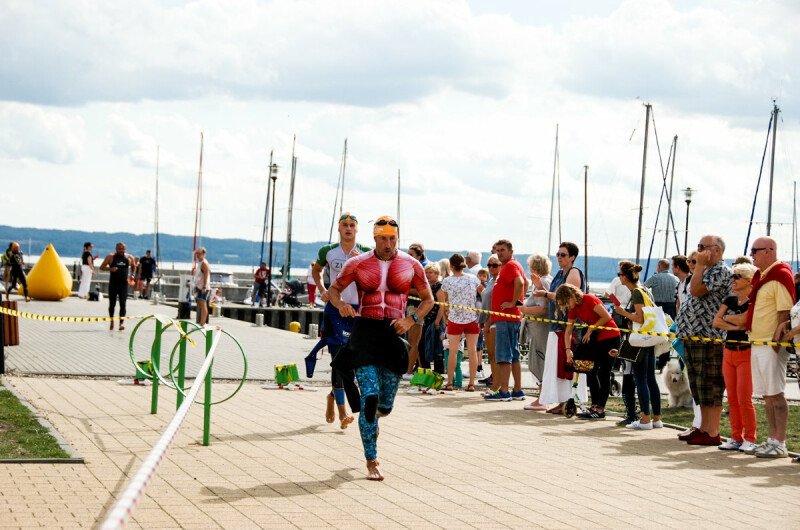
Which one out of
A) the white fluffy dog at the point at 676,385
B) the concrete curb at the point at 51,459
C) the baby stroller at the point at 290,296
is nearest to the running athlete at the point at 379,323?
the concrete curb at the point at 51,459

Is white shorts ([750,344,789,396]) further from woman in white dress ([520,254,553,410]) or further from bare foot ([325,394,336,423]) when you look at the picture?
woman in white dress ([520,254,553,410])

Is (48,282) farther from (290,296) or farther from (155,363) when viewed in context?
(155,363)

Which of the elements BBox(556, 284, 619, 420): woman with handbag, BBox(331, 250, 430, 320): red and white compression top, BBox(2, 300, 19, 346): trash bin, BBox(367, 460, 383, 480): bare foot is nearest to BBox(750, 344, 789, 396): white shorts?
BBox(556, 284, 619, 420): woman with handbag

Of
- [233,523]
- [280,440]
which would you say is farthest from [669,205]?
[233,523]

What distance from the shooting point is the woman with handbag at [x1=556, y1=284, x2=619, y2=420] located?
1384cm

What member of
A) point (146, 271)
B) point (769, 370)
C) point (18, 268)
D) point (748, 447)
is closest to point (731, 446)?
point (748, 447)

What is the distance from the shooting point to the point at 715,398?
476 inches

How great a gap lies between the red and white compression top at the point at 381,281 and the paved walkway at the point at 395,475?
124 cm

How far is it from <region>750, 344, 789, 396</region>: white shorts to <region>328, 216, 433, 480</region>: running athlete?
3.58 metres

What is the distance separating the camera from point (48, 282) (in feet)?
125

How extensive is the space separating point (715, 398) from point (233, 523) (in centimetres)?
622

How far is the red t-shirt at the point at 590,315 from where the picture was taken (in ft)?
45.5

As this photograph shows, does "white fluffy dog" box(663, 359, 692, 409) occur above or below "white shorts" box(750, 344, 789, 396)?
below

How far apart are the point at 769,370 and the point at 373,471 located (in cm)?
409
